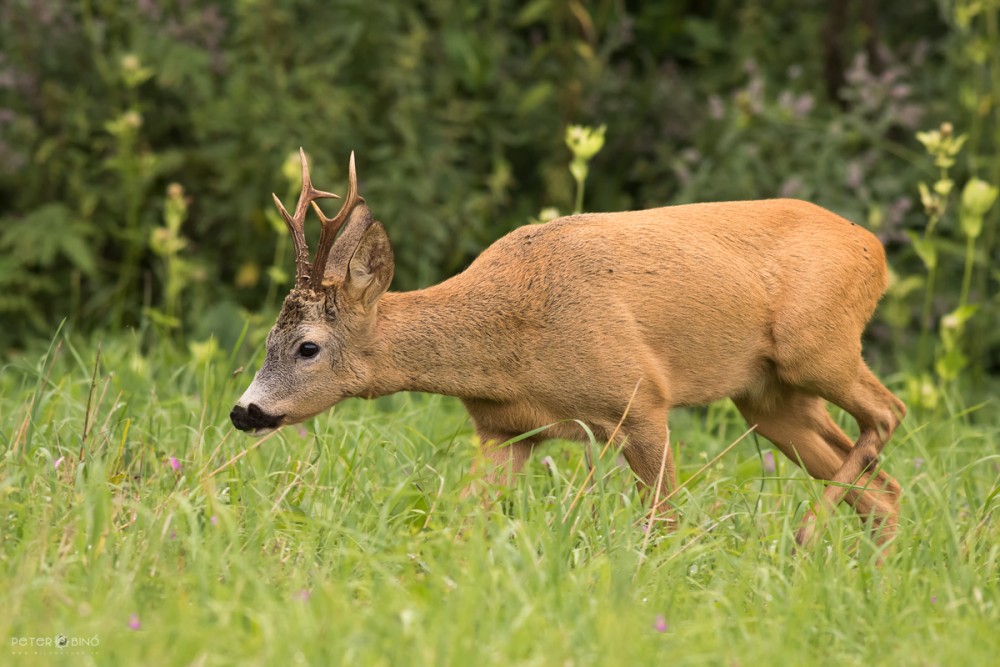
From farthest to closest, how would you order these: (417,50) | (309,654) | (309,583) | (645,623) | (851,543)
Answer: (417,50), (851,543), (309,583), (645,623), (309,654)

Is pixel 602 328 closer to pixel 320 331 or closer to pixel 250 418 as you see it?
pixel 320 331

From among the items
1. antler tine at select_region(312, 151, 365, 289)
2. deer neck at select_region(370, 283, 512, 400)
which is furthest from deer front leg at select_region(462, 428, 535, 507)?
antler tine at select_region(312, 151, 365, 289)

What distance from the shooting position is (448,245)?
779 centimetres

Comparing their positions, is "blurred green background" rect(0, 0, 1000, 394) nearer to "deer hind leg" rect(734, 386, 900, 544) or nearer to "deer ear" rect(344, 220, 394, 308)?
"deer hind leg" rect(734, 386, 900, 544)

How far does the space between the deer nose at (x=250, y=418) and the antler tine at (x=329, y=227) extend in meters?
0.46

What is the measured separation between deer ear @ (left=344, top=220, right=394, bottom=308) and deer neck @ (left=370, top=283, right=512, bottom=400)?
14cm

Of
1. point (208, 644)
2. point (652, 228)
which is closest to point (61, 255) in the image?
point (652, 228)

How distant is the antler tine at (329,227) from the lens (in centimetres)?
464

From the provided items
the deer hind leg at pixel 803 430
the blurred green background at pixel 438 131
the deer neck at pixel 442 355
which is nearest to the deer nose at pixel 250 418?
the deer neck at pixel 442 355

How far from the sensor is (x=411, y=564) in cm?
373

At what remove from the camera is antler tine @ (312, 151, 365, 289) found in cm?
464

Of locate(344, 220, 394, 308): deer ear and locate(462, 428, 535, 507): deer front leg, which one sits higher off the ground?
locate(344, 220, 394, 308): deer ear

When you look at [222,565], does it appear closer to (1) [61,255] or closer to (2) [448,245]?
(2) [448,245]

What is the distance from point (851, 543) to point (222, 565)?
6.80ft
